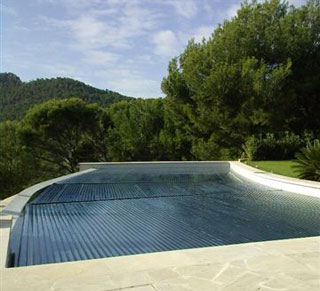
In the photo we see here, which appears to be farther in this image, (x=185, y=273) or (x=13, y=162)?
(x=13, y=162)

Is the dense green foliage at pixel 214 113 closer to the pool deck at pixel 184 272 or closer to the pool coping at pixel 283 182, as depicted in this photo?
the pool coping at pixel 283 182

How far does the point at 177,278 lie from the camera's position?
3.29m

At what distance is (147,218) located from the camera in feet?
21.4

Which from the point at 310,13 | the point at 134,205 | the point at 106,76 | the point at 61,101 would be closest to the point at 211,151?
the point at 106,76

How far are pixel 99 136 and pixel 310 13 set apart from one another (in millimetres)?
16383

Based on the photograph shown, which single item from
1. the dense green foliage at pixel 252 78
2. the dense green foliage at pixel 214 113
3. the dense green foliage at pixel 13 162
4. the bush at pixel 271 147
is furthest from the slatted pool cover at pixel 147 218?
the dense green foliage at pixel 13 162

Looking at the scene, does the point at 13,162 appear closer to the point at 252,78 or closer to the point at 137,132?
the point at 137,132

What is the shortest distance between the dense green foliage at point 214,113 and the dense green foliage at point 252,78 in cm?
5

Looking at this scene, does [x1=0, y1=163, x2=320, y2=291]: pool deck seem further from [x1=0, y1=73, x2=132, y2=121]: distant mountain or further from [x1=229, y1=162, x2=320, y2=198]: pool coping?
[x1=0, y1=73, x2=132, y2=121]: distant mountain

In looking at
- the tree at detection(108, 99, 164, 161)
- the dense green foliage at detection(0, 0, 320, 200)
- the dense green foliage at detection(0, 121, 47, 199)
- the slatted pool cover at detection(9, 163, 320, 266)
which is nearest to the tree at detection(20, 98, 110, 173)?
the dense green foliage at detection(0, 0, 320, 200)

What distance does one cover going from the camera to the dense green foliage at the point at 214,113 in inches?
712

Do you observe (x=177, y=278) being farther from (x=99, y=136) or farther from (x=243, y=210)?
(x=99, y=136)

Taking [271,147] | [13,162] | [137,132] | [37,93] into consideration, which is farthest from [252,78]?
[37,93]

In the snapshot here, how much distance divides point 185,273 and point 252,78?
1549cm
